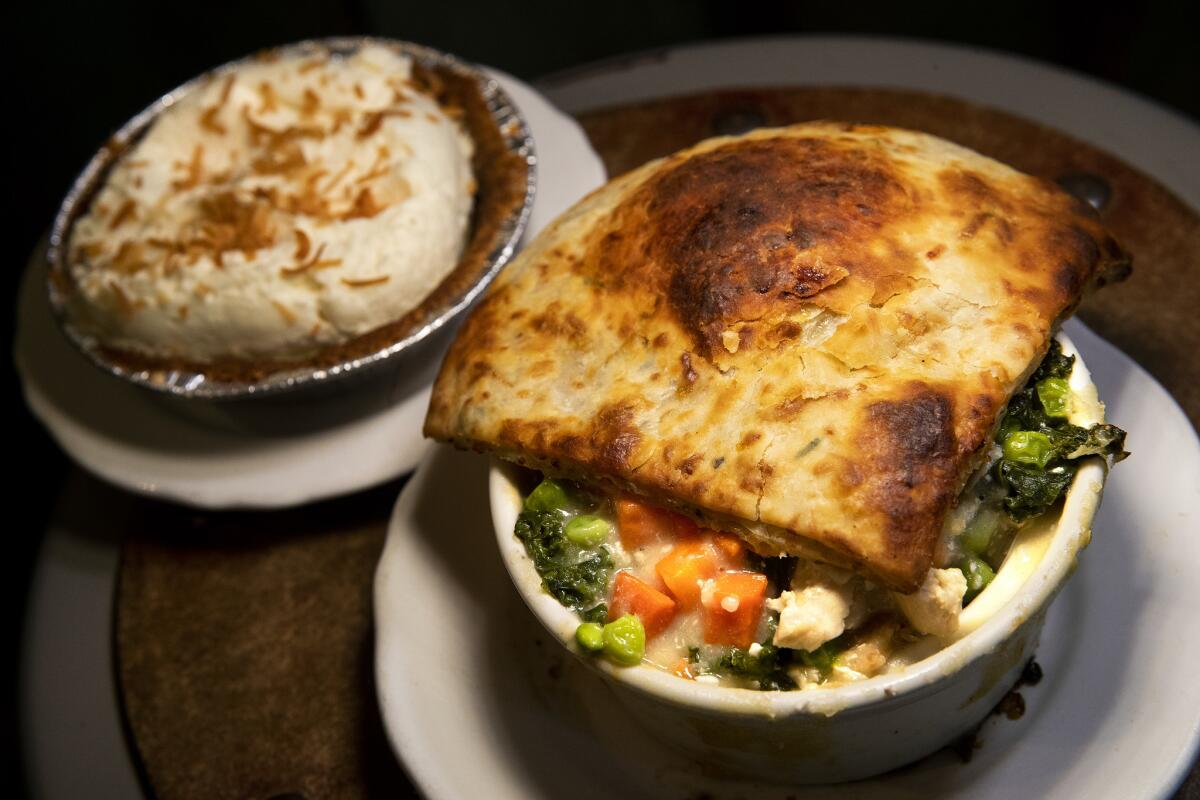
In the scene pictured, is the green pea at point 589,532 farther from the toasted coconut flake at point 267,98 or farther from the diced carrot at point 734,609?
the toasted coconut flake at point 267,98

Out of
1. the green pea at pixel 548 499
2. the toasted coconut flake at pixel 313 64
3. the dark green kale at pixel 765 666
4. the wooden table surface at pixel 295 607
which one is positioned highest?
the toasted coconut flake at pixel 313 64

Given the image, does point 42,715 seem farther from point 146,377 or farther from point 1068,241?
point 1068,241

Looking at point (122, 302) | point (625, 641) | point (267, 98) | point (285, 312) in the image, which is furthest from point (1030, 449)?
point (267, 98)

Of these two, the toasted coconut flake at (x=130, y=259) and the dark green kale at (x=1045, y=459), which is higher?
the dark green kale at (x=1045, y=459)

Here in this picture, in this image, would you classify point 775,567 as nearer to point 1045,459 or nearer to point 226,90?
point 1045,459

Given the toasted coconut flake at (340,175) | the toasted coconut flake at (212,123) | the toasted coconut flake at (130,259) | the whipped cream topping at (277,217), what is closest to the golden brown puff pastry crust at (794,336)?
the whipped cream topping at (277,217)

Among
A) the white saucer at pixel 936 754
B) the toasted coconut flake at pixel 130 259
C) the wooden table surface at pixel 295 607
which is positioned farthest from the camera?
the toasted coconut flake at pixel 130 259
